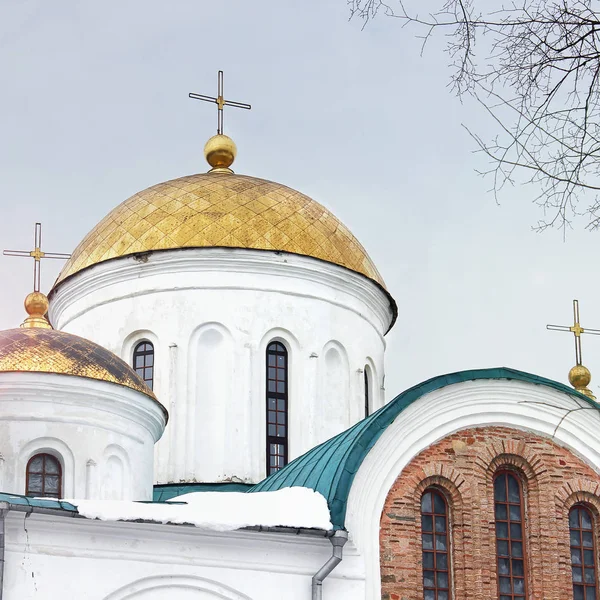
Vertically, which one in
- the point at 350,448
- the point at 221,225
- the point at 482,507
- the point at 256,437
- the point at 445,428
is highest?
the point at 221,225

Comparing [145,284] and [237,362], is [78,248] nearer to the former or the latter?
[145,284]

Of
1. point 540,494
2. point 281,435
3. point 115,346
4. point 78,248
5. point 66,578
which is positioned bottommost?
point 66,578

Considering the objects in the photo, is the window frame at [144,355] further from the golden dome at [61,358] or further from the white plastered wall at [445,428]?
the white plastered wall at [445,428]

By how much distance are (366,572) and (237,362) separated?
5864 mm

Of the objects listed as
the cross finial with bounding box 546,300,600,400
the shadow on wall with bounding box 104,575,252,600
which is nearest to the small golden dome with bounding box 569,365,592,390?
the cross finial with bounding box 546,300,600,400

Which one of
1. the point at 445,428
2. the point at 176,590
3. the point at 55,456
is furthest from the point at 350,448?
the point at 55,456

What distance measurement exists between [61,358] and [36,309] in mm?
2116

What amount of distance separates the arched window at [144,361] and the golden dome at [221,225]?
1247 mm

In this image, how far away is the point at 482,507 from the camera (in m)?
13.4

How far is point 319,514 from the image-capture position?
12594mm

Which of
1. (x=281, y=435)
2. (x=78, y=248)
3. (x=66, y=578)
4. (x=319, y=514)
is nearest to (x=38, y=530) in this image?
(x=66, y=578)

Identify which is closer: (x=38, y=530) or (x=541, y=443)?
(x=38, y=530)

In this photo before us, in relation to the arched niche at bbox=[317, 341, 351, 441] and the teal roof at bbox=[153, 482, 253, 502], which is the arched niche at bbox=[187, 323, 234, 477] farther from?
the arched niche at bbox=[317, 341, 351, 441]

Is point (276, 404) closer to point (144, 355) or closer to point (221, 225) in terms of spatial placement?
point (144, 355)
